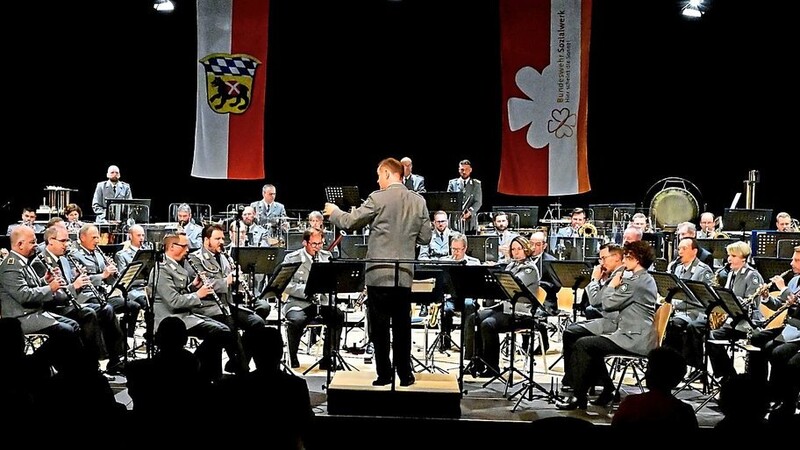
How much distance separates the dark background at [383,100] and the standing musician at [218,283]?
343 inches

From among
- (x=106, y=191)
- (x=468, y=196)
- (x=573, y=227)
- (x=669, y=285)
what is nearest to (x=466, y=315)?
(x=669, y=285)

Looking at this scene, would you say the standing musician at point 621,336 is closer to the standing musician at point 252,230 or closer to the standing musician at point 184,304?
the standing musician at point 184,304

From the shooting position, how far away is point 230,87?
10188 mm

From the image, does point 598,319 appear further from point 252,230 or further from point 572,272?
point 252,230

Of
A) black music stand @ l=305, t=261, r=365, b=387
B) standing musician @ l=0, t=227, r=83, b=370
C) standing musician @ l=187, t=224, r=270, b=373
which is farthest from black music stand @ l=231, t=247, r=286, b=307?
standing musician @ l=0, t=227, r=83, b=370

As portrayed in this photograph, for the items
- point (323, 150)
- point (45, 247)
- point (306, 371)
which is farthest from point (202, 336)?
point (323, 150)

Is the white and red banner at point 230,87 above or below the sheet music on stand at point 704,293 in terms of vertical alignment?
above

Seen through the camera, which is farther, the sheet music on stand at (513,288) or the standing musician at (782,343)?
the sheet music on stand at (513,288)

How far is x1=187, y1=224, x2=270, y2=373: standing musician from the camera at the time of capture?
7887 mm

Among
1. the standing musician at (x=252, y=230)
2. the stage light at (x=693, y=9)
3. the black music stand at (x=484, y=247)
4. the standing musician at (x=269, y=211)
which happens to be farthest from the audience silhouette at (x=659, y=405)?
the stage light at (x=693, y=9)

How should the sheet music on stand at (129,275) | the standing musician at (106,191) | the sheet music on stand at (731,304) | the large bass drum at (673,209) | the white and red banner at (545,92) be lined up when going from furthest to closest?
1. the standing musician at (106,191)
2. the large bass drum at (673,209)
3. the white and red banner at (545,92)
4. the sheet music on stand at (129,275)
5. the sheet music on stand at (731,304)

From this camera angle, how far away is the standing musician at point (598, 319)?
7.25m

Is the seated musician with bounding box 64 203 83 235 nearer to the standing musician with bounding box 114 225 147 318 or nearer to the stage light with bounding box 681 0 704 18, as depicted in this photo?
the standing musician with bounding box 114 225 147 318

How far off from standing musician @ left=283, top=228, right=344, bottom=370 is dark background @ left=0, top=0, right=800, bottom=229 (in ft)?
26.5
